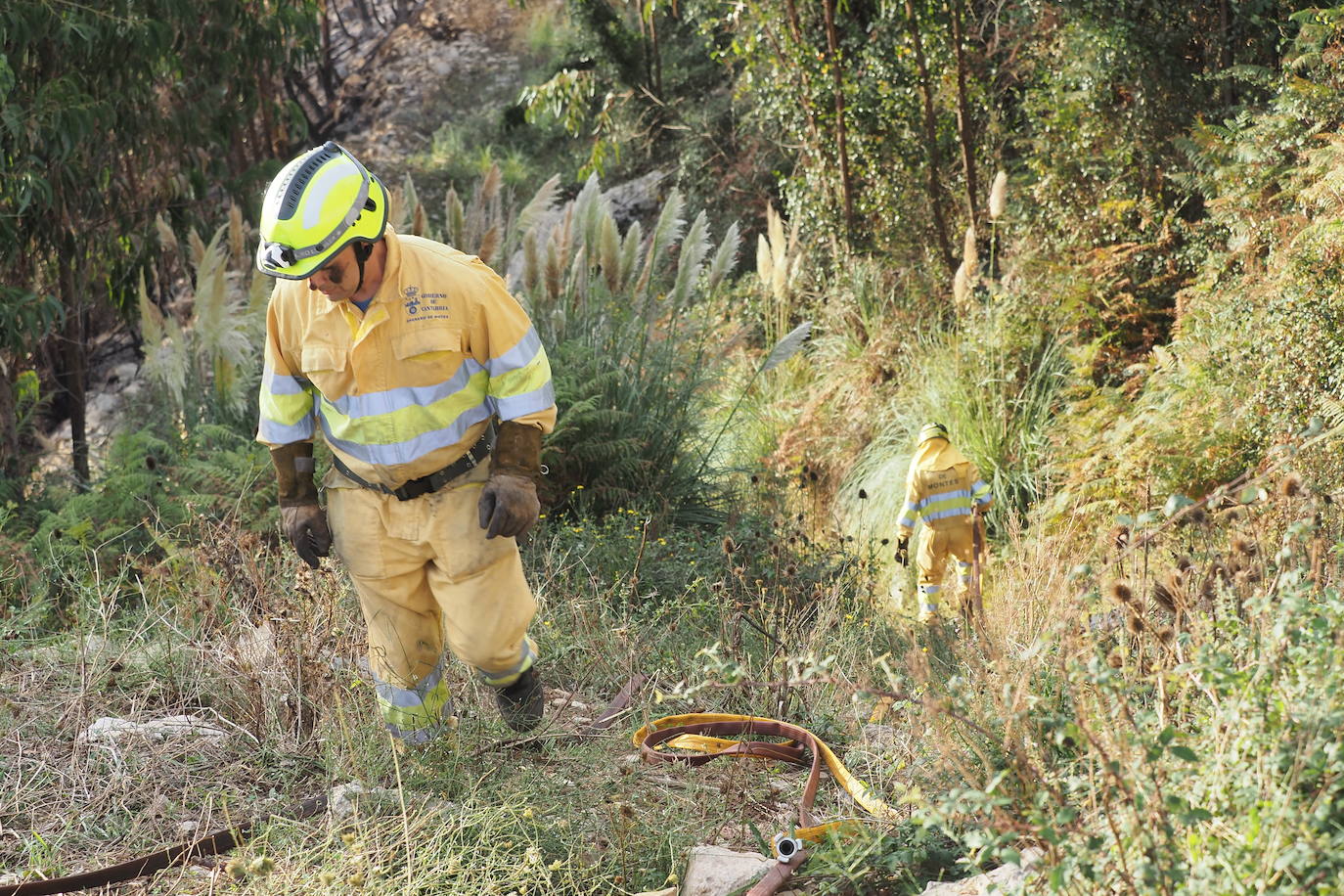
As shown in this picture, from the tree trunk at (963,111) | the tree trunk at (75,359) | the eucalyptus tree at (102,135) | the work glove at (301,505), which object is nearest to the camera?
the work glove at (301,505)

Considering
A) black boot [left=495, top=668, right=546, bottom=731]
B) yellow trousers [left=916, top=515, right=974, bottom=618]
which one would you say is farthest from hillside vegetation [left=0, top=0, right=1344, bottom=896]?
yellow trousers [left=916, top=515, right=974, bottom=618]

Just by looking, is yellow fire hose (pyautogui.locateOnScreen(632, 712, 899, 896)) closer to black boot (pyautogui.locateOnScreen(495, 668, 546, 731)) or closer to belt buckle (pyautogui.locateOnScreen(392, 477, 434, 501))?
black boot (pyautogui.locateOnScreen(495, 668, 546, 731))

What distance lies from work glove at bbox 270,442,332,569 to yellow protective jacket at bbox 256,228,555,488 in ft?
0.69

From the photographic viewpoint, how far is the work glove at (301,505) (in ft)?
12.9

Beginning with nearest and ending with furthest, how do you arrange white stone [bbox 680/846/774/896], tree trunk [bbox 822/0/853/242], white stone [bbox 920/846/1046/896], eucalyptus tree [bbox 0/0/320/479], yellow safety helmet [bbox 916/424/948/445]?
white stone [bbox 920/846/1046/896] → white stone [bbox 680/846/774/896] → yellow safety helmet [bbox 916/424/948/445] → eucalyptus tree [bbox 0/0/320/479] → tree trunk [bbox 822/0/853/242]

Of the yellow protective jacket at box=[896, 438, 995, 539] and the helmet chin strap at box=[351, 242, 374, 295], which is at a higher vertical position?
the helmet chin strap at box=[351, 242, 374, 295]

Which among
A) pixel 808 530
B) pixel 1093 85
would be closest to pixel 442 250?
pixel 808 530

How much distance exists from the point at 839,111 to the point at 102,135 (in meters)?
5.68

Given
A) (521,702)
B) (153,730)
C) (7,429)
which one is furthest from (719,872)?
(7,429)

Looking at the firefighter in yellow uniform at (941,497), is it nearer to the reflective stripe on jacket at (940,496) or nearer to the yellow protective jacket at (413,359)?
the reflective stripe on jacket at (940,496)

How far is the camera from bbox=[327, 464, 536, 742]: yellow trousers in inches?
148

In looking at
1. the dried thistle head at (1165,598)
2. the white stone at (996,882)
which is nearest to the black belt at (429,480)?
the white stone at (996,882)

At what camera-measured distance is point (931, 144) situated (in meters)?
10.3

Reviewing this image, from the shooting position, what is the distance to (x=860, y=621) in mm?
5539
